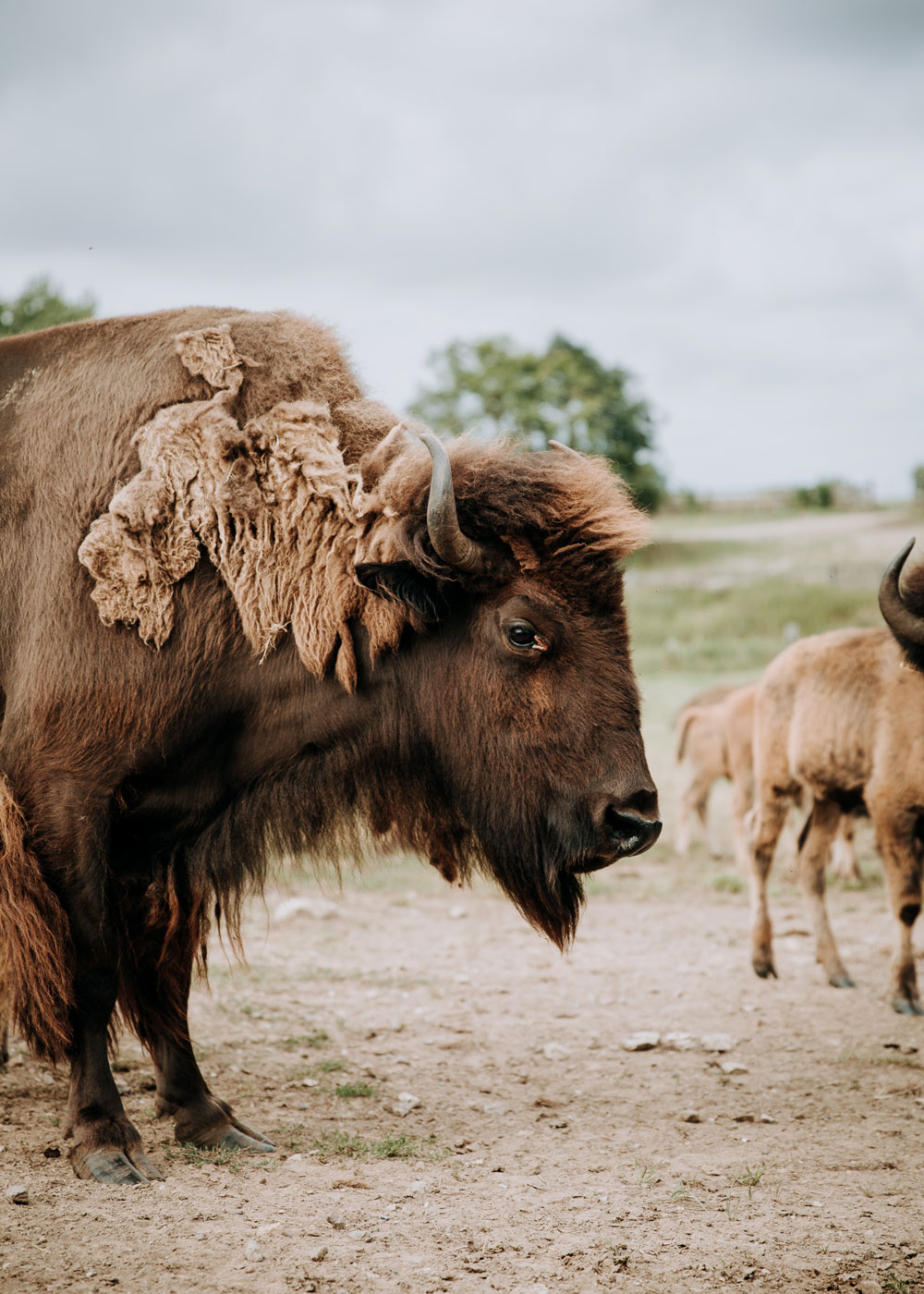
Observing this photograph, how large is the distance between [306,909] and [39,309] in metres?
28.1

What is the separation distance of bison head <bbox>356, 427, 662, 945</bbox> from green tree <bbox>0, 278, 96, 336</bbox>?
24.8 meters

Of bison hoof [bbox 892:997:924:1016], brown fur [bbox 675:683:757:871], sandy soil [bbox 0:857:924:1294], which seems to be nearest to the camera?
sandy soil [bbox 0:857:924:1294]

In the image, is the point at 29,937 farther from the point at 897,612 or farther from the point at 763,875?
the point at 763,875

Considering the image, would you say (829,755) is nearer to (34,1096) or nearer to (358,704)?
(358,704)

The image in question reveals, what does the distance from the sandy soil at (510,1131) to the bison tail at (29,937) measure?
590 millimetres

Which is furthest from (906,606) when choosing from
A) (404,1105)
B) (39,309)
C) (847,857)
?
Result: (39,309)

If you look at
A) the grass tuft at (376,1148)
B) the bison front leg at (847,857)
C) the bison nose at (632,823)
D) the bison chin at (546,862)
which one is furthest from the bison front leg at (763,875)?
the bison nose at (632,823)

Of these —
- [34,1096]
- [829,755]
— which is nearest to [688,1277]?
[34,1096]

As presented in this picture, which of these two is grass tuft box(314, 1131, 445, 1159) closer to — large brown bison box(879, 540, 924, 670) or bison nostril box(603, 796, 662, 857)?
bison nostril box(603, 796, 662, 857)

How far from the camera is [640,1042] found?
6.07m

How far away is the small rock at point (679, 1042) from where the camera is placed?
6086mm

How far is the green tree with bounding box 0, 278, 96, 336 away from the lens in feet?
90.5

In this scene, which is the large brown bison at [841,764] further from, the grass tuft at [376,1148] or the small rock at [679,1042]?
the grass tuft at [376,1148]

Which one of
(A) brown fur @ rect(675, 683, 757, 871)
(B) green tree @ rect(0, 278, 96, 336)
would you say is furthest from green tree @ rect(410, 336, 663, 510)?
(A) brown fur @ rect(675, 683, 757, 871)
